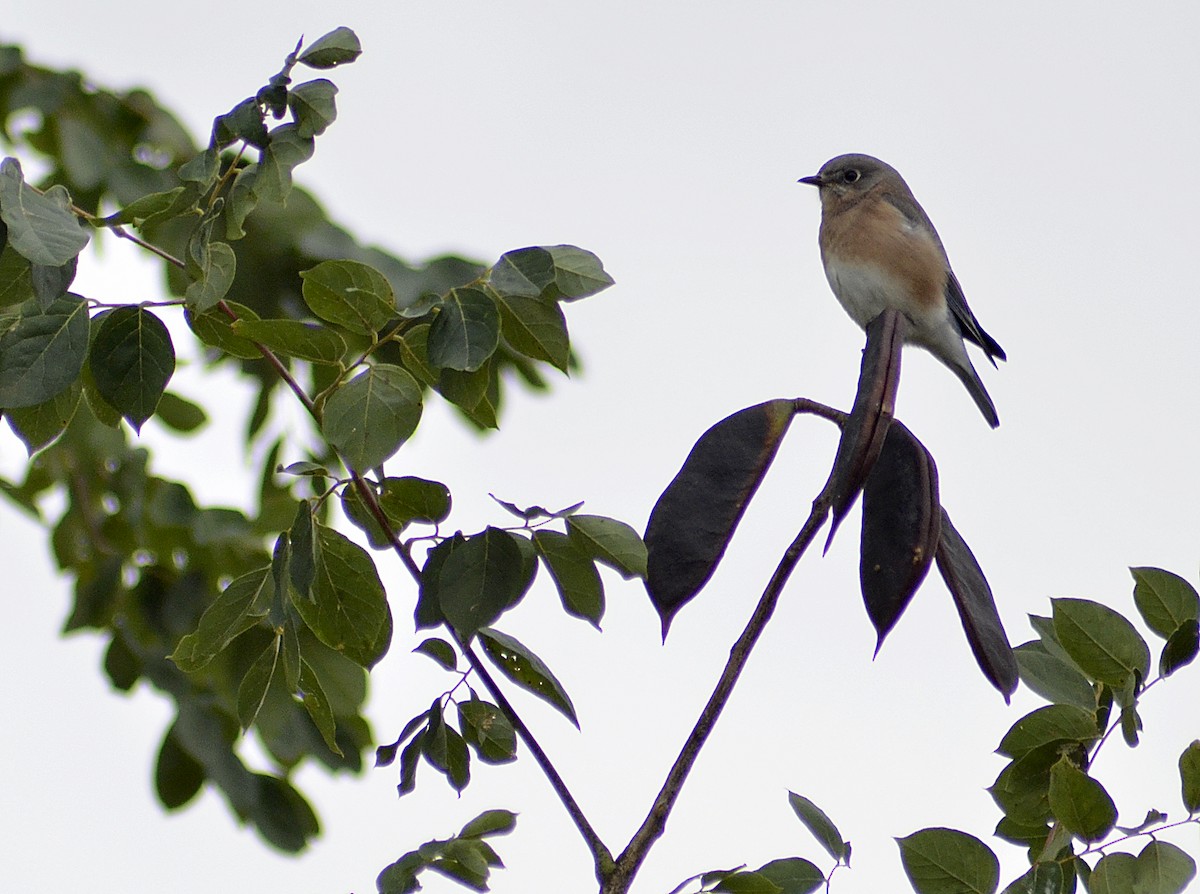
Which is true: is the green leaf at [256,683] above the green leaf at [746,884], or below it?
above

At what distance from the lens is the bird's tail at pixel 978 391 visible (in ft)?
15.0

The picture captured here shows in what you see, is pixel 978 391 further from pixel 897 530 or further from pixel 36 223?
pixel 36 223

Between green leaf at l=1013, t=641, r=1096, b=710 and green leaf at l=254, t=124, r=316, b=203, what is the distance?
2.98 feet

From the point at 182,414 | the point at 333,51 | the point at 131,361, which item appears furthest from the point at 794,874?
the point at 182,414

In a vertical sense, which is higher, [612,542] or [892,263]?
[892,263]

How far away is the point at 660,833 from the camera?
1.14 m

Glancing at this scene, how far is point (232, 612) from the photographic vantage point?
56.7 inches

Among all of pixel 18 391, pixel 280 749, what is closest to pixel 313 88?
pixel 18 391

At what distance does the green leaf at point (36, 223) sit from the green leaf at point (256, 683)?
49 centimetres

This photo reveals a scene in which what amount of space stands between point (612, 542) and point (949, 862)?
1.44ft

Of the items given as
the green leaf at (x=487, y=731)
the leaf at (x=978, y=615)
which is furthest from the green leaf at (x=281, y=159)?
the leaf at (x=978, y=615)

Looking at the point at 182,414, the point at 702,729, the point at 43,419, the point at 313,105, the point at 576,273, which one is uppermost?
the point at 182,414

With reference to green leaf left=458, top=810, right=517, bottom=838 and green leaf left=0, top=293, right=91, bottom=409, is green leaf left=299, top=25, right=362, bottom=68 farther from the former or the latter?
green leaf left=458, top=810, right=517, bottom=838

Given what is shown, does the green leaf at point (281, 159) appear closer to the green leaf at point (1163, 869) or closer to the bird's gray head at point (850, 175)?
the green leaf at point (1163, 869)
